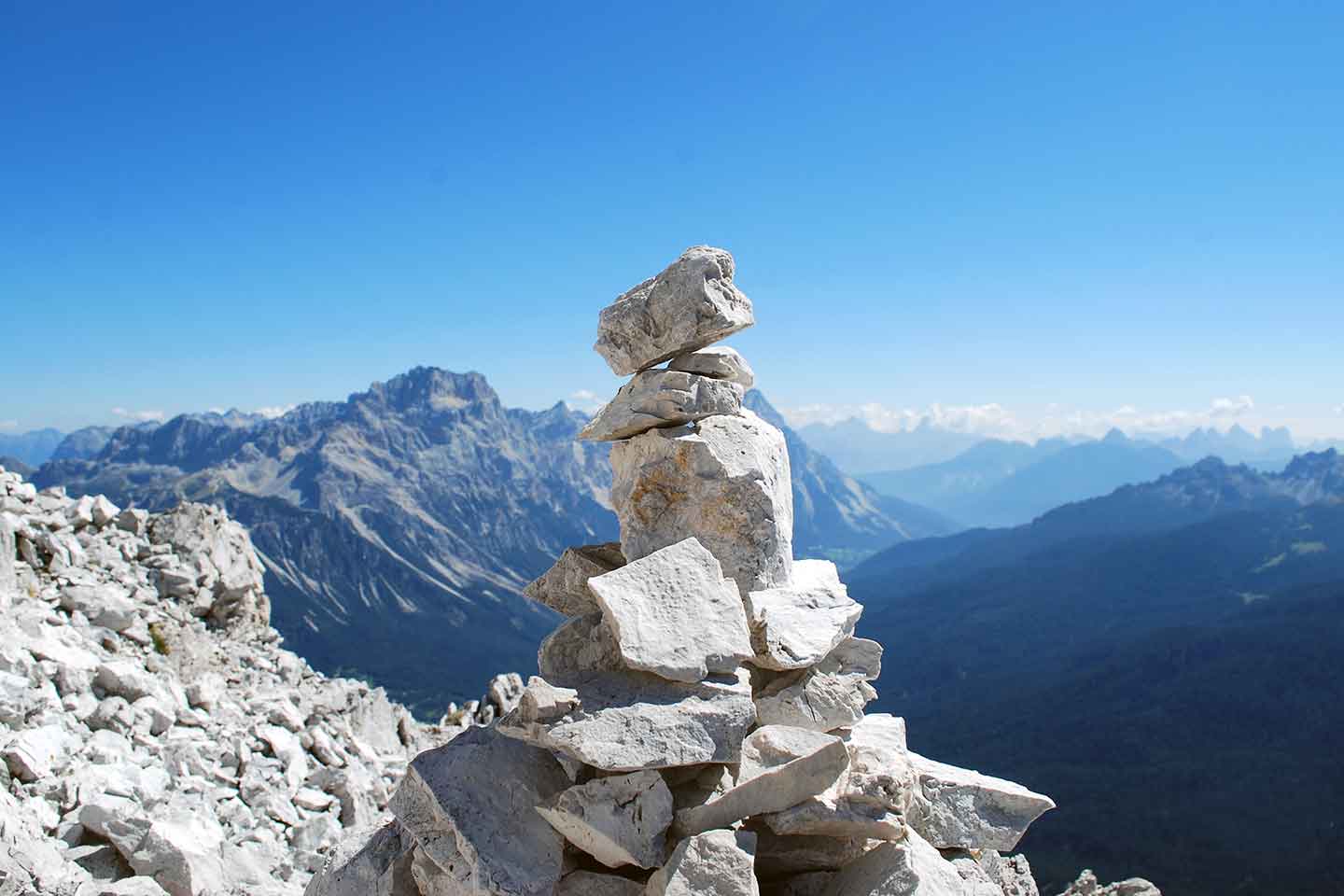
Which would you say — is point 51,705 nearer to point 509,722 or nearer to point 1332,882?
point 509,722

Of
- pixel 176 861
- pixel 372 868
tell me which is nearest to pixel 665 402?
pixel 372 868

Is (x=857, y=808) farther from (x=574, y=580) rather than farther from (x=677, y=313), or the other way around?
(x=677, y=313)

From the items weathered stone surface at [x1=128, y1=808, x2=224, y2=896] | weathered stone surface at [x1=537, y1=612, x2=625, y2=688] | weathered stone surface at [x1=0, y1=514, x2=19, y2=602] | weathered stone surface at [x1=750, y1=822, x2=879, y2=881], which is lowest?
weathered stone surface at [x1=128, y1=808, x2=224, y2=896]

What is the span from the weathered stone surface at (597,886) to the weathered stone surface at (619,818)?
21cm

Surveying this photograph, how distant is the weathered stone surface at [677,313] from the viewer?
45.5 feet

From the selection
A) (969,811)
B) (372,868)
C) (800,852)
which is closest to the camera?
(800,852)

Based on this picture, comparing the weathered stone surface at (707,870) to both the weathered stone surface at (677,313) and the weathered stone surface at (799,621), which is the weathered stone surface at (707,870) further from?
the weathered stone surface at (677,313)

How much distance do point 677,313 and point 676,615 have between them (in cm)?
553

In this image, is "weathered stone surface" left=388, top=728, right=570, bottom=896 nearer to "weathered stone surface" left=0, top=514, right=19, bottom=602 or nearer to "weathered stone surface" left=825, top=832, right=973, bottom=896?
"weathered stone surface" left=825, top=832, right=973, bottom=896

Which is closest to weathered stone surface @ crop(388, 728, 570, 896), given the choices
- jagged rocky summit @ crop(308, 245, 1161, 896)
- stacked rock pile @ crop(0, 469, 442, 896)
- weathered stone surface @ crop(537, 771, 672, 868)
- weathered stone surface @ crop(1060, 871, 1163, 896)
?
jagged rocky summit @ crop(308, 245, 1161, 896)

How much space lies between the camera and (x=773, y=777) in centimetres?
1025

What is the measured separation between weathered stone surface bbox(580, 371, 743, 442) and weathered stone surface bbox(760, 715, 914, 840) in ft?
19.7

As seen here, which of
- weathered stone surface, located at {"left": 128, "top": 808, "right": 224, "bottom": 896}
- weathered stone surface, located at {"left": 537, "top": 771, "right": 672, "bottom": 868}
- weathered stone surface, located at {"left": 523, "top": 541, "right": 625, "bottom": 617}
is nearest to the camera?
weathered stone surface, located at {"left": 537, "top": 771, "right": 672, "bottom": 868}

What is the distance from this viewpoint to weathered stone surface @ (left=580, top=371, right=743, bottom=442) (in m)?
13.6
